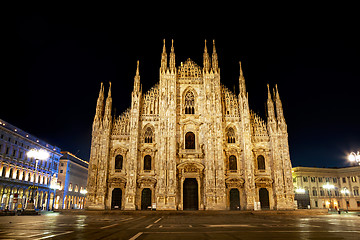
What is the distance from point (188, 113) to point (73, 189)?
50.2 m

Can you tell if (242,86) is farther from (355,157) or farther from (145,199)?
(145,199)

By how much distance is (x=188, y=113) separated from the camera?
43750mm

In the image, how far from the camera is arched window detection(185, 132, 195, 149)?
138 ft

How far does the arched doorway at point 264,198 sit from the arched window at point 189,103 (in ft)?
53.5

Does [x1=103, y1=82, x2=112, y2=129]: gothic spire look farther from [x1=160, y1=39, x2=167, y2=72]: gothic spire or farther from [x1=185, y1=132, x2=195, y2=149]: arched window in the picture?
[x1=185, y1=132, x2=195, y2=149]: arched window

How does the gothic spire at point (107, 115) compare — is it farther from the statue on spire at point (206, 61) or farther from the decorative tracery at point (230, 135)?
the decorative tracery at point (230, 135)

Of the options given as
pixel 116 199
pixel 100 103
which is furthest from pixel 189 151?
pixel 100 103

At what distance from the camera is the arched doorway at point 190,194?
131ft

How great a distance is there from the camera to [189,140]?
42469 millimetres

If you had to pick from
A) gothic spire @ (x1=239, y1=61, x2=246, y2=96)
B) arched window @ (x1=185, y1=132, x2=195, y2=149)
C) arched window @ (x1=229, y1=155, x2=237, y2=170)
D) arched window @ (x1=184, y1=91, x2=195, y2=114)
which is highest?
gothic spire @ (x1=239, y1=61, x2=246, y2=96)

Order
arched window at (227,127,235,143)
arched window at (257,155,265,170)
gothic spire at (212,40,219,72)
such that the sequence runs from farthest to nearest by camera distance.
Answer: gothic spire at (212,40,219,72) → arched window at (227,127,235,143) → arched window at (257,155,265,170)

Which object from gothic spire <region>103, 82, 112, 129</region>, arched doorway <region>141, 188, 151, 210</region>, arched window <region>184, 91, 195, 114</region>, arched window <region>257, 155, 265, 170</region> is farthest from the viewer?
arched window <region>184, 91, 195, 114</region>

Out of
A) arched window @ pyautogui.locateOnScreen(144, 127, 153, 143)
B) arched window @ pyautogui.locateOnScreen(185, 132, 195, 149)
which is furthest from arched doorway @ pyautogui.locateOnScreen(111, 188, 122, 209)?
arched window @ pyautogui.locateOnScreen(185, 132, 195, 149)

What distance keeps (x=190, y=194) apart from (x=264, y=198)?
1126 centimetres
